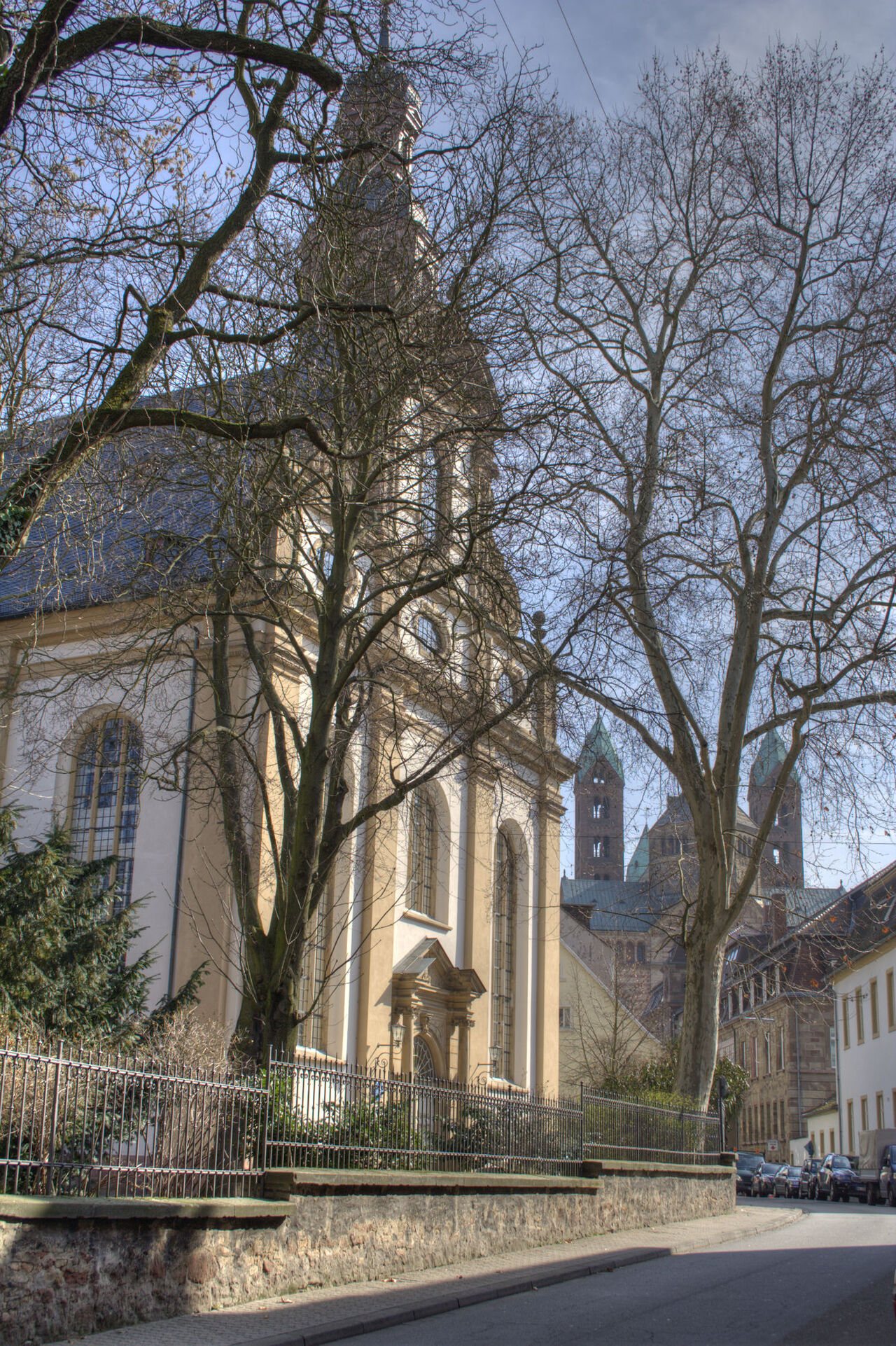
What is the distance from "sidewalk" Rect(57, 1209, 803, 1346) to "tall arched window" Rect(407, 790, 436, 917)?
8872 mm

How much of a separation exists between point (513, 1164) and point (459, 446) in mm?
Answer: 8056

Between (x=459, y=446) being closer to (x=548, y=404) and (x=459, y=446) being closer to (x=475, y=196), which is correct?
(x=548, y=404)

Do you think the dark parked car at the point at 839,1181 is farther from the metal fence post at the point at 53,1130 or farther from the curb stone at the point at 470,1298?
the metal fence post at the point at 53,1130

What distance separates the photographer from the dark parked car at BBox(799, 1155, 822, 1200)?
136 ft

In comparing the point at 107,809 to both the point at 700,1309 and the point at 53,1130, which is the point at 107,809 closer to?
the point at 53,1130

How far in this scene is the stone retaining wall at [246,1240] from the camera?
25.1 ft

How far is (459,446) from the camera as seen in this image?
13273 millimetres

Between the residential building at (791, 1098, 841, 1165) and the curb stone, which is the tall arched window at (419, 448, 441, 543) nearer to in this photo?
the curb stone

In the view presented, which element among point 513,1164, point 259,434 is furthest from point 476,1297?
point 259,434

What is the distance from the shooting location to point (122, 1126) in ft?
28.9

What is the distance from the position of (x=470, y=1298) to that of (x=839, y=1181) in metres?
31.4

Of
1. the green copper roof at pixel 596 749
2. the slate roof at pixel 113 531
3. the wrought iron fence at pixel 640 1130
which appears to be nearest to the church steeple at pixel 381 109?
the slate roof at pixel 113 531

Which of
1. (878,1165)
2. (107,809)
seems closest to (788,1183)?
(878,1165)

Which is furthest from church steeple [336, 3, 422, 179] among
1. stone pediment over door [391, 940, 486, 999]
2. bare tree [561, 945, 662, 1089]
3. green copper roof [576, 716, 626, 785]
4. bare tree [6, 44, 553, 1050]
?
bare tree [561, 945, 662, 1089]
